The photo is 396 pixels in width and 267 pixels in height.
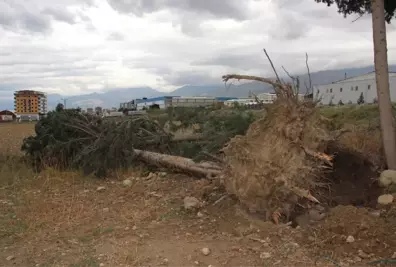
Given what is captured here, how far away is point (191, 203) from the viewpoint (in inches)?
204

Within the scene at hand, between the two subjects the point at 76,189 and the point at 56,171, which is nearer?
the point at 76,189

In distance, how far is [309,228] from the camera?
13.9 feet

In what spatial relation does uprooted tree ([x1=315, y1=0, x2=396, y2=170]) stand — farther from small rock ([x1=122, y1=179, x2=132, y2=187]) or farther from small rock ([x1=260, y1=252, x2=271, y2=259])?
small rock ([x1=122, y1=179, x2=132, y2=187])

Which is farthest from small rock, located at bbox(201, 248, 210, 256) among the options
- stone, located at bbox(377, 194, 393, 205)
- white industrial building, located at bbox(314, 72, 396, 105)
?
white industrial building, located at bbox(314, 72, 396, 105)

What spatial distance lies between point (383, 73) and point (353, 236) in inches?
115

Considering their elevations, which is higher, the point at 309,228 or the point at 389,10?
the point at 389,10

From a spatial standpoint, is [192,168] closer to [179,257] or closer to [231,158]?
[231,158]

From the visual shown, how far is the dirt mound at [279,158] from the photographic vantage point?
4684mm

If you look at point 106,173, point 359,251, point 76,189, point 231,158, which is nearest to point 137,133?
point 106,173

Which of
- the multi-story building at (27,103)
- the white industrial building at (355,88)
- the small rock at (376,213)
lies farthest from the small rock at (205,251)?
the multi-story building at (27,103)

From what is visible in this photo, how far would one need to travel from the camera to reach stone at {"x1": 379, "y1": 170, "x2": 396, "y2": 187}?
538 cm

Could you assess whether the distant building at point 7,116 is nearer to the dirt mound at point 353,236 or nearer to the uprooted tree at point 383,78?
the uprooted tree at point 383,78

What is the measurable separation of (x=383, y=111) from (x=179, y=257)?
377 cm

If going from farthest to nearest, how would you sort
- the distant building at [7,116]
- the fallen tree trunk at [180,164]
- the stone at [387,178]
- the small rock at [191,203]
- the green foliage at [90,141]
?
the distant building at [7,116]
the green foliage at [90,141]
the fallen tree trunk at [180,164]
the stone at [387,178]
the small rock at [191,203]
